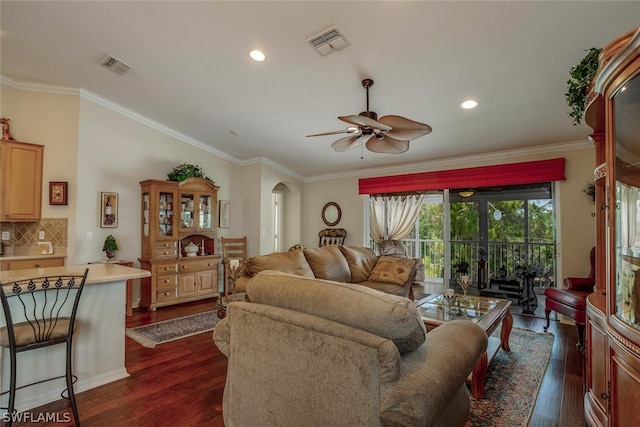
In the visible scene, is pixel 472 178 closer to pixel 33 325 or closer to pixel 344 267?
pixel 344 267

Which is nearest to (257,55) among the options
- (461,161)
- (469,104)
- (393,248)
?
(469,104)

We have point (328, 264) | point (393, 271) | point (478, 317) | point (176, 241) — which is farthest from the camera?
point (176, 241)

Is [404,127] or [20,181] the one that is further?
[20,181]

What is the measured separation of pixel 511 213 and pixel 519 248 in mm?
548

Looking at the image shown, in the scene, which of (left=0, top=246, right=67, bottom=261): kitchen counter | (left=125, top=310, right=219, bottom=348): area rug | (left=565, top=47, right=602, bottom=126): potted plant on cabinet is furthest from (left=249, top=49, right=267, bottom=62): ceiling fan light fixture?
(left=0, top=246, right=67, bottom=261): kitchen counter

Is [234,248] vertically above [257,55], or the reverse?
[257,55]

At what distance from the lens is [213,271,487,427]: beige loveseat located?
1081 millimetres

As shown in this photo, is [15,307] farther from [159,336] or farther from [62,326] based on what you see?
[159,336]

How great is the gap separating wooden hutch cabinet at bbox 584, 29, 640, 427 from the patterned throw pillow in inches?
97.2

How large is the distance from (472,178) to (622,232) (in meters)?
3.68

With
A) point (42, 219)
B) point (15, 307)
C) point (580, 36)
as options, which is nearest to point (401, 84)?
point (580, 36)

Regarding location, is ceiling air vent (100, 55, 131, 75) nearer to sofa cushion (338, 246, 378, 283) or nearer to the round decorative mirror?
sofa cushion (338, 246, 378, 283)

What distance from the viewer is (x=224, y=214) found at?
19.7ft

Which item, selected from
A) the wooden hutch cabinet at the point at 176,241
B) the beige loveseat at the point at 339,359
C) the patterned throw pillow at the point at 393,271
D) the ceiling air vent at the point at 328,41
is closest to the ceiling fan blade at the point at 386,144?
the ceiling air vent at the point at 328,41
